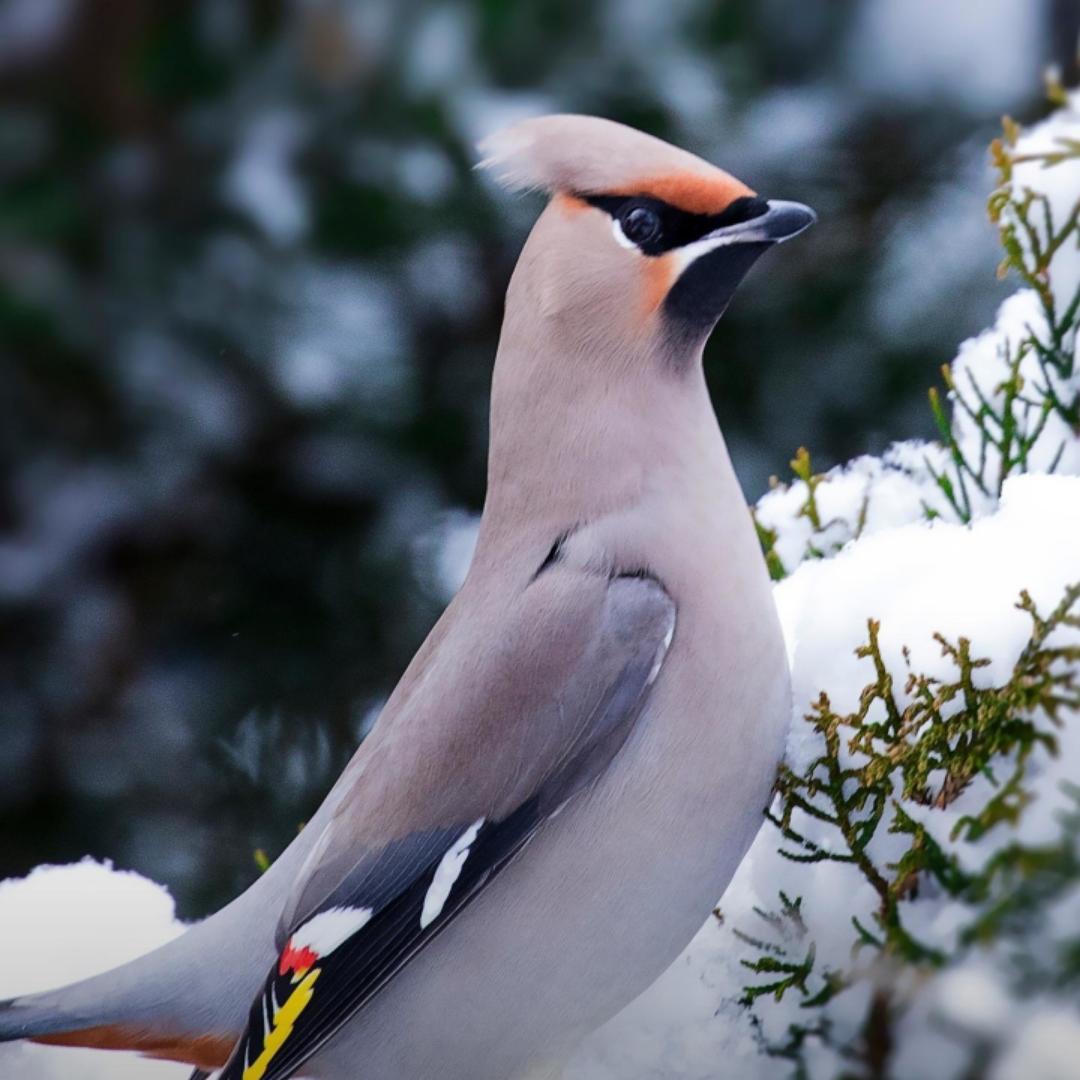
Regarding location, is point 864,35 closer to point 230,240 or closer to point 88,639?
point 230,240

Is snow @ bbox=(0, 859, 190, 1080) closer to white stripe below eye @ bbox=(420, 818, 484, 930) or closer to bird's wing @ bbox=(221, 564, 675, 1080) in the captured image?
bird's wing @ bbox=(221, 564, 675, 1080)

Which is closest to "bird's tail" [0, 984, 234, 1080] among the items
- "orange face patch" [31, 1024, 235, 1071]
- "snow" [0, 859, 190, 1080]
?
"orange face patch" [31, 1024, 235, 1071]

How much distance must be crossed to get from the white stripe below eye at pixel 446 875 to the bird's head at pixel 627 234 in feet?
1.51

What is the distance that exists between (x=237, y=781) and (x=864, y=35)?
1516mm

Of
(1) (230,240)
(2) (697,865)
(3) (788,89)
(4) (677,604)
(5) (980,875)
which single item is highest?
(1) (230,240)

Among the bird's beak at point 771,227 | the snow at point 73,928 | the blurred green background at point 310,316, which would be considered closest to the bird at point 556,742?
the bird's beak at point 771,227

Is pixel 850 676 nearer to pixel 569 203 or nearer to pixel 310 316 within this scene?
pixel 569 203

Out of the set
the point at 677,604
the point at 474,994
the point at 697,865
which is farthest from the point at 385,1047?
the point at 677,604

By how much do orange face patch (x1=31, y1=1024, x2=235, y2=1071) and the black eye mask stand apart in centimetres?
80

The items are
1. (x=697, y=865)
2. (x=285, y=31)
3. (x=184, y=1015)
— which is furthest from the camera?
(x=285, y=31)

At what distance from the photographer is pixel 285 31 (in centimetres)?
257

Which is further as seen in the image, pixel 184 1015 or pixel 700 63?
pixel 700 63

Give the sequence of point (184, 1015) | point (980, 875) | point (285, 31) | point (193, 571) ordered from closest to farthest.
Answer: point (980, 875) < point (184, 1015) < point (193, 571) < point (285, 31)

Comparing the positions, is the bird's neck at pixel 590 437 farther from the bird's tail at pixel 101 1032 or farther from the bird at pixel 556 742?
the bird's tail at pixel 101 1032
